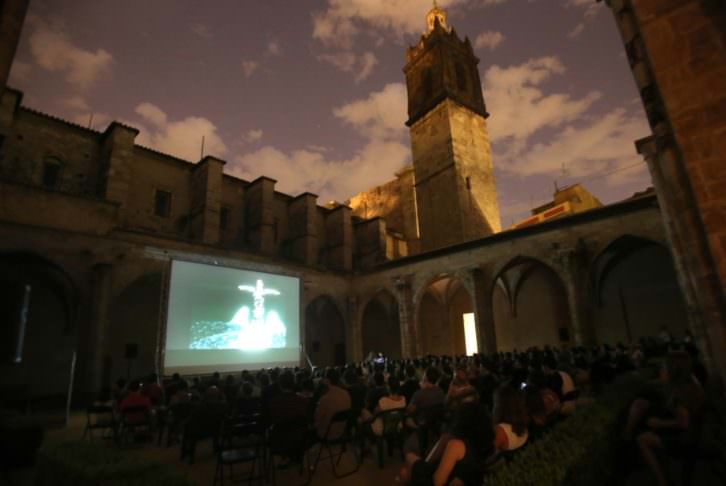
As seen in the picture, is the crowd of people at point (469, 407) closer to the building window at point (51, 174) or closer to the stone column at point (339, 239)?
the building window at point (51, 174)

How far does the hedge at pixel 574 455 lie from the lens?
2.23 meters

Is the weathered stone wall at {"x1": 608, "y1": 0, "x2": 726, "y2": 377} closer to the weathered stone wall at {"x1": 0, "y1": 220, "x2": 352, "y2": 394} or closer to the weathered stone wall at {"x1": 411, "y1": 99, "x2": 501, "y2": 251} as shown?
the weathered stone wall at {"x1": 0, "y1": 220, "x2": 352, "y2": 394}

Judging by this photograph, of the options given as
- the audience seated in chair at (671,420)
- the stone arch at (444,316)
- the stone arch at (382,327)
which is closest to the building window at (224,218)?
the stone arch at (382,327)

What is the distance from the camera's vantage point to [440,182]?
25219 millimetres

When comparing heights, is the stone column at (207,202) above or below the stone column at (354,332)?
above

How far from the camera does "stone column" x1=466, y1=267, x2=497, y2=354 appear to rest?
15742 mm

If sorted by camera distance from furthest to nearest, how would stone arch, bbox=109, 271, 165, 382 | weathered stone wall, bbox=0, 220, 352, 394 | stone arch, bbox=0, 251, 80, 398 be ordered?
stone arch, bbox=109, 271, 165, 382, stone arch, bbox=0, 251, 80, 398, weathered stone wall, bbox=0, 220, 352, 394

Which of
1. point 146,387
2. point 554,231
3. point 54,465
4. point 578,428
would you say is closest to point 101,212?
point 146,387

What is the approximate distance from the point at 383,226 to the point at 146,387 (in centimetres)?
1929

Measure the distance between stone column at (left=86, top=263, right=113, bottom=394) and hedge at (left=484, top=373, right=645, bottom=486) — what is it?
1371cm

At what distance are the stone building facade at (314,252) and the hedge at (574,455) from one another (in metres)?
10.8

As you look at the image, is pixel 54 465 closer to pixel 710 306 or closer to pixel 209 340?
pixel 710 306

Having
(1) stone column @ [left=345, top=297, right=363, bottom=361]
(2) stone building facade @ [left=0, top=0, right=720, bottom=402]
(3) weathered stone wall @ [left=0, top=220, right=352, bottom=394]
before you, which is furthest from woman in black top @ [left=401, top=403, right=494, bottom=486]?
(1) stone column @ [left=345, top=297, right=363, bottom=361]

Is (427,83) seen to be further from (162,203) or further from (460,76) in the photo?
(162,203)
